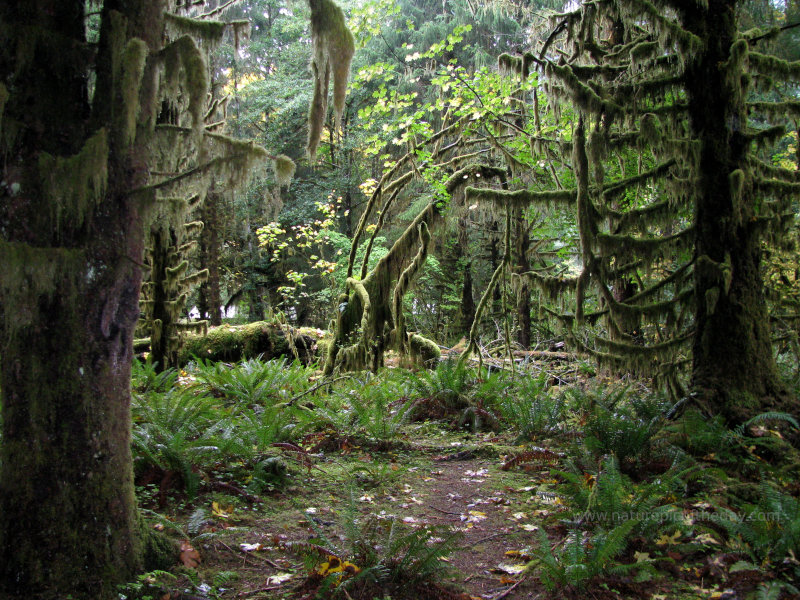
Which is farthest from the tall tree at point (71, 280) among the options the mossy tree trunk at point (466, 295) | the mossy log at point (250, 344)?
the mossy tree trunk at point (466, 295)

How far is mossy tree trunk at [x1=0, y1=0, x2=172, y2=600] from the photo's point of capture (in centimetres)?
250

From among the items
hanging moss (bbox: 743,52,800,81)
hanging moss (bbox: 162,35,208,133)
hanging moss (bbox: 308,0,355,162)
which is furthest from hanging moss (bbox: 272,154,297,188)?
hanging moss (bbox: 743,52,800,81)

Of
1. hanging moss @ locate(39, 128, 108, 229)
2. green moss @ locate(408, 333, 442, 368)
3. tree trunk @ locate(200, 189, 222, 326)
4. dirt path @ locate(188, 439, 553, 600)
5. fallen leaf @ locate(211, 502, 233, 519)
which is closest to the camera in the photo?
hanging moss @ locate(39, 128, 108, 229)

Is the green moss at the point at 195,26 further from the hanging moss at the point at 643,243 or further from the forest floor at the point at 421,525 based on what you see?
the hanging moss at the point at 643,243

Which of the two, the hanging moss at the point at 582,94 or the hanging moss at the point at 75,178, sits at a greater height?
the hanging moss at the point at 582,94

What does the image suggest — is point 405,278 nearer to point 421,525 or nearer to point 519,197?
point 519,197

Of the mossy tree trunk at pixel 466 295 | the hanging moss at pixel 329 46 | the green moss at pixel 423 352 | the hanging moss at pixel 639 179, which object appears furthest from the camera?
the mossy tree trunk at pixel 466 295

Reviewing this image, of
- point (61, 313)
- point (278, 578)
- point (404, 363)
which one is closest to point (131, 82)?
point (61, 313)

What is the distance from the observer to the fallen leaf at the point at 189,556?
Answer: 2.99 metres

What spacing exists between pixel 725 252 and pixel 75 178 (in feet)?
18.8

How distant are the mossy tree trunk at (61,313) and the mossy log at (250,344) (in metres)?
8.50

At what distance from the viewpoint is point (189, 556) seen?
3033 millimetres

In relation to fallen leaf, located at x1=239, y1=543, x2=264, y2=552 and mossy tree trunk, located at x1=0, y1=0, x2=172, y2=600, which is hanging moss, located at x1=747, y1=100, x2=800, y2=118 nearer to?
mossy tree trunk, located at x1=0, y1=0, x2=172, y2=600

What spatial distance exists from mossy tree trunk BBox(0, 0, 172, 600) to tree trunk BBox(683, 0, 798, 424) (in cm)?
537
